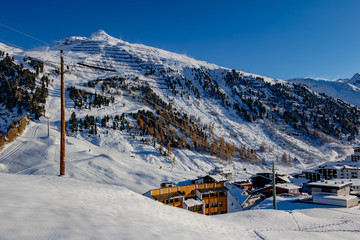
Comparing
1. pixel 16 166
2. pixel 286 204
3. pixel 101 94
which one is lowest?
pixel 286 204

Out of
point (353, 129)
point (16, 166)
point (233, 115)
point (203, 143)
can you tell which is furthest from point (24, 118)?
point (353, 129)

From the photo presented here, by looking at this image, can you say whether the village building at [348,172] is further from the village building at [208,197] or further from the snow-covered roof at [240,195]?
the snow-covered roof at [240,195]

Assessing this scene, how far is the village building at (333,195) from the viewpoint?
29344mm

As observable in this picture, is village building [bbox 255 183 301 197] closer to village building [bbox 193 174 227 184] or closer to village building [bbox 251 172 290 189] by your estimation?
village building [bbox 251 172 290 189]

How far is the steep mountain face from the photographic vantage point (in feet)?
252

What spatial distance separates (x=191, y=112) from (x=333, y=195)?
89.8m

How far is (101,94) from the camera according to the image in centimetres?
9812

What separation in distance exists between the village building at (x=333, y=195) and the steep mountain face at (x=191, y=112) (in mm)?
35877

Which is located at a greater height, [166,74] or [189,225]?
[166,74]

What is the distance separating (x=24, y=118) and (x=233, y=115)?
4216 inches

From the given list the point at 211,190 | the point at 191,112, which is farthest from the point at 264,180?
the point at 191,112

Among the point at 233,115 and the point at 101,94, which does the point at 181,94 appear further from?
the point at 101,94

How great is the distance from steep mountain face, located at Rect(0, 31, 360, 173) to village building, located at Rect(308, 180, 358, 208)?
118 feet

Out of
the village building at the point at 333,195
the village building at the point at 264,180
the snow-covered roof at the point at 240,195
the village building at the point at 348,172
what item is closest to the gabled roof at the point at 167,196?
the snow-covered roof at the point at 240,195
